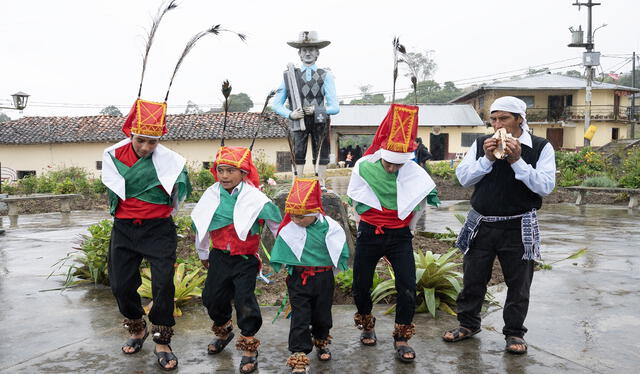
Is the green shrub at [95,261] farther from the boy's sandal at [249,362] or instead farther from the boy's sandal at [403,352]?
the boy's sandal at [403,352]

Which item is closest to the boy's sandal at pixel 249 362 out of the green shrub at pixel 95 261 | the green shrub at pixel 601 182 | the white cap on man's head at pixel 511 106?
the white cap on man's head at pixel 511 106

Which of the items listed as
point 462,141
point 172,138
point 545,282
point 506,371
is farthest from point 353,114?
point 506,371

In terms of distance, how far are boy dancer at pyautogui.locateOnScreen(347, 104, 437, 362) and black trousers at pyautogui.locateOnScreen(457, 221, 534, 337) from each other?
0.49m

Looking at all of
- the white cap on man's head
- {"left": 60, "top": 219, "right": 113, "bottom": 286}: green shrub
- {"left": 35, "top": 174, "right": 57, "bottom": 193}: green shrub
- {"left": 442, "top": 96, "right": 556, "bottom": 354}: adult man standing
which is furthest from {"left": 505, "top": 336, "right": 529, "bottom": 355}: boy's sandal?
{"left": 35, "top": 174, "right": 57, "bottom": 193}: green shrub

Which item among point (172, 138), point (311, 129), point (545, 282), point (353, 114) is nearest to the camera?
point (545, 282)

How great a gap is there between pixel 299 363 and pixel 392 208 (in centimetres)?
122

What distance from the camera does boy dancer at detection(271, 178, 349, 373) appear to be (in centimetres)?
370

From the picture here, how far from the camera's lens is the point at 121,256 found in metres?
3.89

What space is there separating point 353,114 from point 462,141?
22.4 ft

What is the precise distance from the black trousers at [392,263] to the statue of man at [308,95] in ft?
8.30

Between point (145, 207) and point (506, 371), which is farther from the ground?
point (145, 207)

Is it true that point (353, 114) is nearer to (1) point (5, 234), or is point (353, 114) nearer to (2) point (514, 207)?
(1) point (5, 234)

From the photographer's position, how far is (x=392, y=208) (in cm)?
394

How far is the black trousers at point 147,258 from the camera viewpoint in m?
3.81
